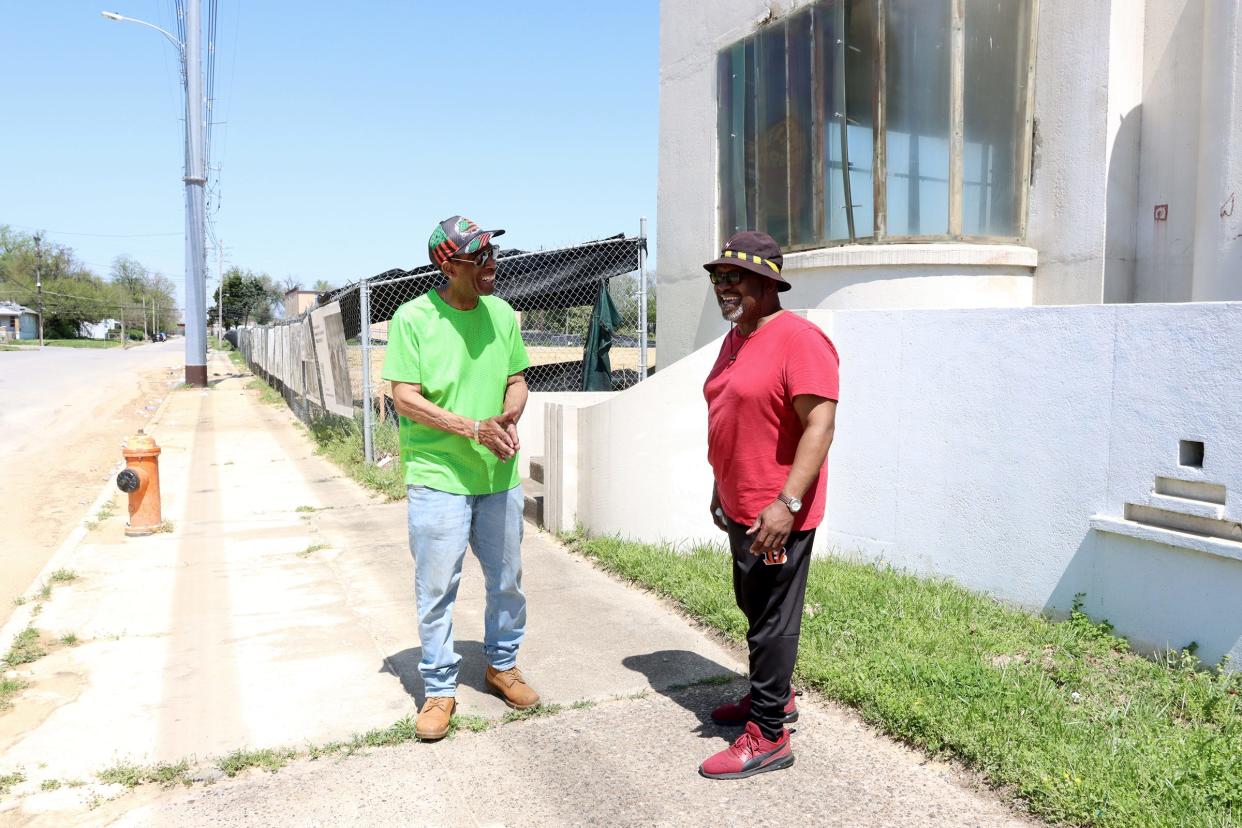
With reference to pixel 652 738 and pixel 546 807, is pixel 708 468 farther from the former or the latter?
pixel 546 807

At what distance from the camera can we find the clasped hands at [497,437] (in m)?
3.62

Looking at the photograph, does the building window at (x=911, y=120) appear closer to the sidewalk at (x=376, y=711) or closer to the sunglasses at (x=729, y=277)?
the sidewalk at (x=376, y=711)

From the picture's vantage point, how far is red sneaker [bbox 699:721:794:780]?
11.0 ft

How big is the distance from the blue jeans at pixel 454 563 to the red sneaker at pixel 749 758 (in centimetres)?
110

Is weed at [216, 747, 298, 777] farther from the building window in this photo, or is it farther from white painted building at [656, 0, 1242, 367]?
the building window

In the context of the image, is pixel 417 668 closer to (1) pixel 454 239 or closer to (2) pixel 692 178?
(1) pixel 454 239

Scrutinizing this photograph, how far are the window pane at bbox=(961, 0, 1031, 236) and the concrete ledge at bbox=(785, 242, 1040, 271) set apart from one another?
0.71 ft

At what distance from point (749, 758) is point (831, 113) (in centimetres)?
526

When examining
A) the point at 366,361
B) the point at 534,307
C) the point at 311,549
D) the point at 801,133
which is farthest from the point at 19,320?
the point at 801,133

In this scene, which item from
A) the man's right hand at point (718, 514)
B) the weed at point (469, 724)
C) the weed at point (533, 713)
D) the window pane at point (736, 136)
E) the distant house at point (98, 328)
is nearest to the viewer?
the man's right hand at point (718, 514)

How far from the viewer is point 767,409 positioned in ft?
10.5

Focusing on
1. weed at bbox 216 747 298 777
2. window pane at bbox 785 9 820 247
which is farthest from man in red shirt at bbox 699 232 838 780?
window pane at bbox 785 9 820 247

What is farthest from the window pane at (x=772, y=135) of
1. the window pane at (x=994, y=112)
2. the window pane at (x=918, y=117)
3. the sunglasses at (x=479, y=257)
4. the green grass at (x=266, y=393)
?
the green grass at (x=266, y=393)

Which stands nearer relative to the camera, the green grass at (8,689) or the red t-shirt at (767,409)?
the red t-shirt at (767,409)
